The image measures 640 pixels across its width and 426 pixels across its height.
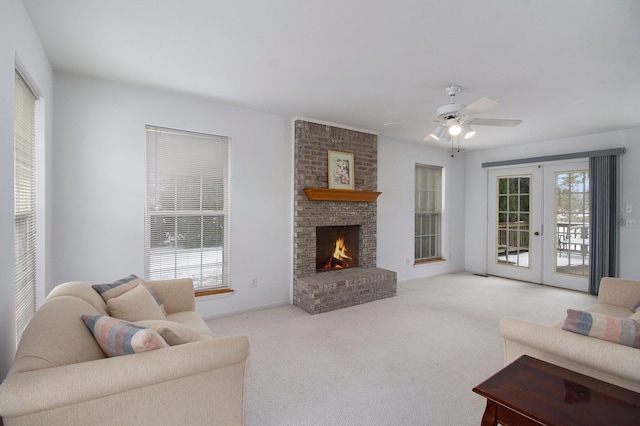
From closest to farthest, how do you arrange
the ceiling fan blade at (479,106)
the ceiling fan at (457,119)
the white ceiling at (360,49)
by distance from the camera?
the white ceiling at (360,49), the ceiling fan blade at (479,106), the ceiling fan at (457,119)

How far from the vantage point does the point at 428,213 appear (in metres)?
6.20

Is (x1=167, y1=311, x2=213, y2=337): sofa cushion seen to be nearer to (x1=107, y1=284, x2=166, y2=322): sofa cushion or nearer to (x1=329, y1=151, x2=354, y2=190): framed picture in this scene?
(x1=107, y1=284, x2=166, y2=322): sofa cushion

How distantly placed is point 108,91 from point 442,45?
3.06m

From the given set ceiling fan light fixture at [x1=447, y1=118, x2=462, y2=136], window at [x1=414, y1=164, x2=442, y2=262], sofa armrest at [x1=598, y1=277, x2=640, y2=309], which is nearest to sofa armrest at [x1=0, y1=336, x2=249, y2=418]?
ceiling fan light fixture at [x1=447, y1=118, x2=462, y2=136]

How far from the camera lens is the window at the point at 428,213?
19.8ft

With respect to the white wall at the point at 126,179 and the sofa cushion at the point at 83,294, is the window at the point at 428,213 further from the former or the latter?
the sofa cushion at the point at 83,294

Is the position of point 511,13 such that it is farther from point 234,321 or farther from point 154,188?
point 234,321

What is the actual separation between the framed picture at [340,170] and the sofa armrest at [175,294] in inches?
95.5

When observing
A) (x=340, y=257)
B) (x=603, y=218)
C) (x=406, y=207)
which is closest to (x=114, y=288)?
(x=340, y=257)

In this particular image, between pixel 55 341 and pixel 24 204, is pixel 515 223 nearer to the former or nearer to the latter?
pixel 55 341

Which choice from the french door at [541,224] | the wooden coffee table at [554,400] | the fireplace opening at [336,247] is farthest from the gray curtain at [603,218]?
the wooden coffee table at [554,400]

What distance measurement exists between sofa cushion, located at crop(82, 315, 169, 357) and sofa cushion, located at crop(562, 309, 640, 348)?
2069 millimetres

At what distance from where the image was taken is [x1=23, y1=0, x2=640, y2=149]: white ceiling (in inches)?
77.2

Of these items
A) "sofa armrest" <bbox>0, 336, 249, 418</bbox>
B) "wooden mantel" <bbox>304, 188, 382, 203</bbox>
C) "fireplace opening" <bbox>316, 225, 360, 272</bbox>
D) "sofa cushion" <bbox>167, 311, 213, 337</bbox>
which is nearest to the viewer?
"sofa armrest" <bbox>0, 336, 249, 418</bbox>
